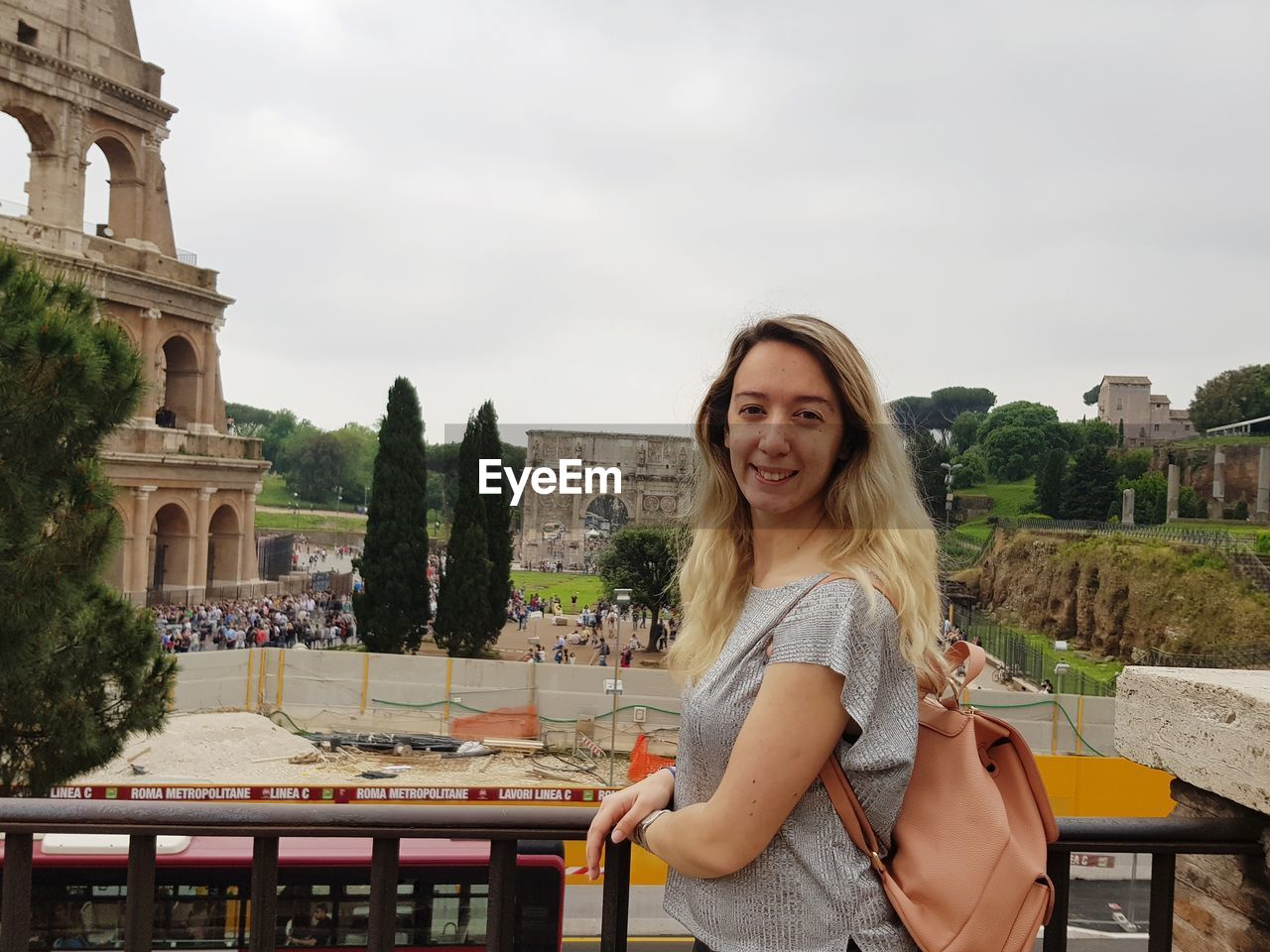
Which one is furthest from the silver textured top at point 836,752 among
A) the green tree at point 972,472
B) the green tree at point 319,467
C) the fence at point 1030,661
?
the green tree at point 319,467

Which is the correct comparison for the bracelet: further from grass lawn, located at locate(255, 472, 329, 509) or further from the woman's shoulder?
grass lawn, located at locate(255, 472, 329, 509)

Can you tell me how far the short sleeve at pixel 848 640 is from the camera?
48.8 inches

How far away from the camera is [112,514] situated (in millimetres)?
8047

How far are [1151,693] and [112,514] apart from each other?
7934 mm

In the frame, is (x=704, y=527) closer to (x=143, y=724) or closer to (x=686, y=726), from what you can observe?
(x=686, y=726)

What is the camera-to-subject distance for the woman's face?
1459 mm

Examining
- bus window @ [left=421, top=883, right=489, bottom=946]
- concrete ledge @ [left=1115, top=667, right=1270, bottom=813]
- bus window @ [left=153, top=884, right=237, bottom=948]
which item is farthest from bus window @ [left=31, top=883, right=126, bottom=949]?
concrete ledge @ [left=1115, top=667, right=1270, bottom=813]

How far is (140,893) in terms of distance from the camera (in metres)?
1.68

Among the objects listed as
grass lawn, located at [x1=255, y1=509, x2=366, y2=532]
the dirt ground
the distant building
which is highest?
the distant building

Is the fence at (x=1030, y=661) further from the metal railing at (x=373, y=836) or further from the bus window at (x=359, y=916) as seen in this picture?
the metal railing at (x=373, y=836)

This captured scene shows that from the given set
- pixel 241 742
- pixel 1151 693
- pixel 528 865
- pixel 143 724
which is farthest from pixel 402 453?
pixel 1151 693

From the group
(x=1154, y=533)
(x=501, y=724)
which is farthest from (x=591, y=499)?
(x=501, y=724)

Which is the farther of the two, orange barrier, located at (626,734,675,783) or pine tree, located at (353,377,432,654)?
pine tree, located at (353,377,432,654)

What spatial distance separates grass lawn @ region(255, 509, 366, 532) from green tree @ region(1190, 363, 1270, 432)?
50.9m
